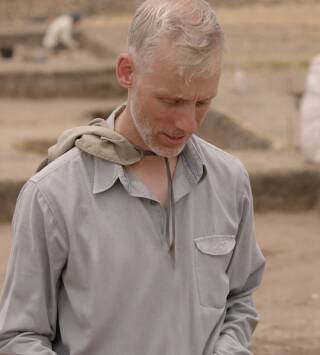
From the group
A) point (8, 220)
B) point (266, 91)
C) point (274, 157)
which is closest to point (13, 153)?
point (8, 220)

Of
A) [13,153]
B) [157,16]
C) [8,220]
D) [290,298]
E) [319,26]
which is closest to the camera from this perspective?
[157,16]

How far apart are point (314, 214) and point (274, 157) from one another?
1.56 feet

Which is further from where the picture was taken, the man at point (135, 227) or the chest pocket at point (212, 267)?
the chest pocket at point (212, 267)

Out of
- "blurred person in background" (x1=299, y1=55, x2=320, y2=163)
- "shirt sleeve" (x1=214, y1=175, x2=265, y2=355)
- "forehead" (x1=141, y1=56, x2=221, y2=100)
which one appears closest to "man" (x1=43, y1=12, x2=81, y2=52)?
"blurred person in background" (x1=299, y1=55, x2=320, y2=163)

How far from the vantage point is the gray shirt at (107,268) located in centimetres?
213

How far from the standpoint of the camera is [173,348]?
7.18ft

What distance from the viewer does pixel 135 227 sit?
7.11ft

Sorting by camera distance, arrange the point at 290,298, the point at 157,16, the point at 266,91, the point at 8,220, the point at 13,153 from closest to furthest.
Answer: the point at 157,16 → the point at 290,298 → the point at 8,220 → the point at 13,153 → the point at 266,91

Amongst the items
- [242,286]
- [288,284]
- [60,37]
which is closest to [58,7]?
[60,37]

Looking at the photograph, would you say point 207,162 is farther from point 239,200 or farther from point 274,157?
point 274,157

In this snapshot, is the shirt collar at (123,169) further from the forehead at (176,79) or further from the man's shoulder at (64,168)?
the forehead at (176,79)

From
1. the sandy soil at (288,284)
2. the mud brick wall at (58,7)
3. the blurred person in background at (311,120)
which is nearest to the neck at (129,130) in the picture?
the sandy soil at (288,284)

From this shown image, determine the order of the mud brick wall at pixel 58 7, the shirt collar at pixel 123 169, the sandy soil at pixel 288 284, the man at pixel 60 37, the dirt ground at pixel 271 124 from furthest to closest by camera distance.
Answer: the mud brick wall at pixel 58 7 → the man at pixel 60 37 → the dirt ground at pixel 271 124 → the sandy soil at pixel 288 284 → the shirt collar at pixel 123 169

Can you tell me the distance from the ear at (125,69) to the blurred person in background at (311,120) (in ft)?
17.9
